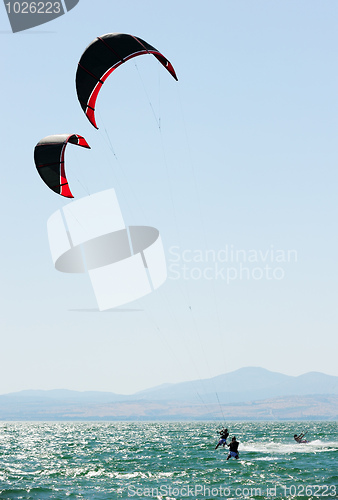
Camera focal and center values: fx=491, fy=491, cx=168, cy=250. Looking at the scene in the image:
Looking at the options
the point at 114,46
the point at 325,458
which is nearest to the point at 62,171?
the point at 114,46

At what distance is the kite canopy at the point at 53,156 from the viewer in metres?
23.7

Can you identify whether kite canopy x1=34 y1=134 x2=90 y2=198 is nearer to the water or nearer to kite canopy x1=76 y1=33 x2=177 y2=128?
kite canopy x1=76 y1=33 x2=177 y2=128

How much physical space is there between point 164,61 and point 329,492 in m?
18.9

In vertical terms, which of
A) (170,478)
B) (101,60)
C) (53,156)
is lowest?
(170,478)

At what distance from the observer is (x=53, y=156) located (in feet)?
78.4

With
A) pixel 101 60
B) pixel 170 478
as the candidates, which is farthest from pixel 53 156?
pixel 170 478

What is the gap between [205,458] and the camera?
30.6 meters

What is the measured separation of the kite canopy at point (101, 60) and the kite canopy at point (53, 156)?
1961mm

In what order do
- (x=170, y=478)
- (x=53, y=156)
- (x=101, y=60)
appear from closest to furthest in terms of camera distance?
(x=101, y=60), (x=170, y=478), (x=53, y=156)

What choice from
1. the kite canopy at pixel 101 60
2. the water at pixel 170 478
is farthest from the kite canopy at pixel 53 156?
the water at pixel 170 478

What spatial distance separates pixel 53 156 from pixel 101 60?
17.2 ft

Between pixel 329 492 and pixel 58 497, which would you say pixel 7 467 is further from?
pixel 329 492

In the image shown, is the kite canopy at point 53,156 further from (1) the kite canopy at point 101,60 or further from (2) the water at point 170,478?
(2) the water at point 170,478

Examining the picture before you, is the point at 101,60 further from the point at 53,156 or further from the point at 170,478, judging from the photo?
the point at 170,478
